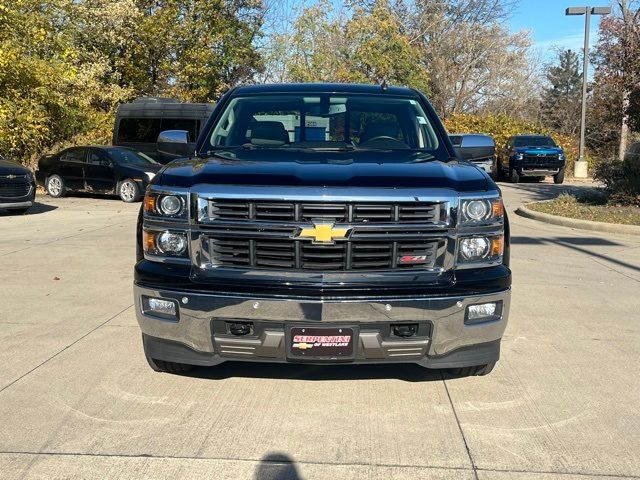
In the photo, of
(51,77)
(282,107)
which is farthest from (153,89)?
(282,107)

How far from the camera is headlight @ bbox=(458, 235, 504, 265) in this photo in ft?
13.0

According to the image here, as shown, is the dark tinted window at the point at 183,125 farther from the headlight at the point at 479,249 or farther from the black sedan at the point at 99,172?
the headlight at the point at 479,249

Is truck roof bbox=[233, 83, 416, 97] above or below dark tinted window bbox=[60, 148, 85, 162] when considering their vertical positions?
above

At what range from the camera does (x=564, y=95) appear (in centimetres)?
6219

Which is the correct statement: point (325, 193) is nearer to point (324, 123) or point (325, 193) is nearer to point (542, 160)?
point (324, 123)

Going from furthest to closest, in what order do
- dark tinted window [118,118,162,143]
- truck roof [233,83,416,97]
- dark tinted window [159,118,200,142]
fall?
dark tinted window [118,118,162,143]
dark tinted window [159,118,200,142]
truck roof [233,83,416,97]

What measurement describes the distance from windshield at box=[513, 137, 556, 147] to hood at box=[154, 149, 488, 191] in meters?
22.1

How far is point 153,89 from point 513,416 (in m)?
28.4

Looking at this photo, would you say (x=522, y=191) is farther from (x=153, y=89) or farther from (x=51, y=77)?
(x=153, y=89)

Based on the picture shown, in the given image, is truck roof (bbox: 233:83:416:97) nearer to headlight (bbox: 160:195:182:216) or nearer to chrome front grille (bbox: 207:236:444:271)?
headlight (bbox: 160:195:182:216)

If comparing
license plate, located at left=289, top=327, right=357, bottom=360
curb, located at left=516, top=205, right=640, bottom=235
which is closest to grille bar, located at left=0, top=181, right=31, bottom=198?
curb, located at left=516, top=205, right=640, bottom=235

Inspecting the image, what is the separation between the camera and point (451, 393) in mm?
4453

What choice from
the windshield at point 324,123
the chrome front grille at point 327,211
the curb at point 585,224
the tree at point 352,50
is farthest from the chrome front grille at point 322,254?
the tree at point 352,50

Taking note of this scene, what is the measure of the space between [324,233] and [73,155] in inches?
639
